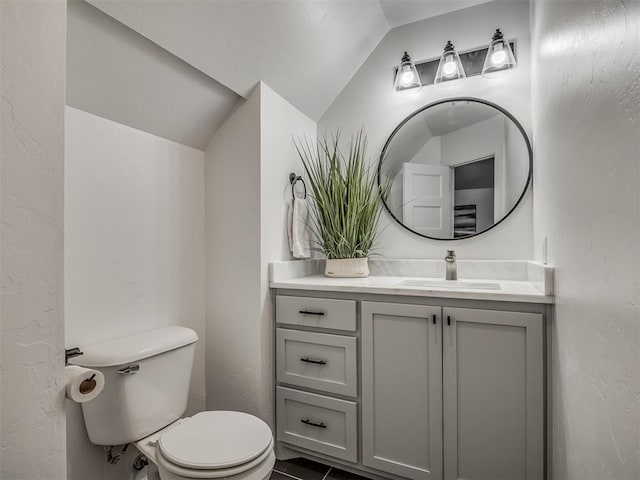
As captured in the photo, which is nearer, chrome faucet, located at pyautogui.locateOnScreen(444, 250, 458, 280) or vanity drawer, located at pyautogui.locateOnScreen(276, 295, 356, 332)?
vanity drawer, located at pyautogui.locateOnScreen(276, 295, 356, 332)

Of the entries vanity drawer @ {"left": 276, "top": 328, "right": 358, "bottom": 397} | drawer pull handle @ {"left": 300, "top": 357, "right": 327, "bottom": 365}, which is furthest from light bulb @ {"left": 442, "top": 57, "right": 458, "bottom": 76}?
drawer pull handle @ {"left": 300, "top": 357, "right": 327, "bottom": 365}

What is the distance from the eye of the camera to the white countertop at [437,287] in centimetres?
131

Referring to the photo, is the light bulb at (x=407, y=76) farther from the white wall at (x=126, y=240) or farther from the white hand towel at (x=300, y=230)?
the white wall at (x=126, y=240)

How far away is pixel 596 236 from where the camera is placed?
2.25 ft

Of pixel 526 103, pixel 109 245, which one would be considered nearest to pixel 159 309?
pixel 109 245

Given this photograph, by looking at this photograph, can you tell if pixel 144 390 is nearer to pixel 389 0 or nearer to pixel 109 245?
pixel 109 245

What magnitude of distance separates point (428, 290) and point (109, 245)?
130cm

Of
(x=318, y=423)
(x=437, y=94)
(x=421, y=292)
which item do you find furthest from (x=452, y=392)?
(x=437, y=94)

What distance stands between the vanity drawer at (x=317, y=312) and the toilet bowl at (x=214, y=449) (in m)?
0.50

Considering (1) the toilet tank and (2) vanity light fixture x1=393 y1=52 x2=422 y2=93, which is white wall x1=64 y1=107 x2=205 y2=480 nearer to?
(1) the toilet tank

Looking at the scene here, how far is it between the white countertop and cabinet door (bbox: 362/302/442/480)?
0.24 ft

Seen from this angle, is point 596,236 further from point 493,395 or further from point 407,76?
point 407,76

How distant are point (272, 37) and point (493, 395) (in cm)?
180

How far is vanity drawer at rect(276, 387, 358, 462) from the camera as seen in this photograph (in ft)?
5.28
